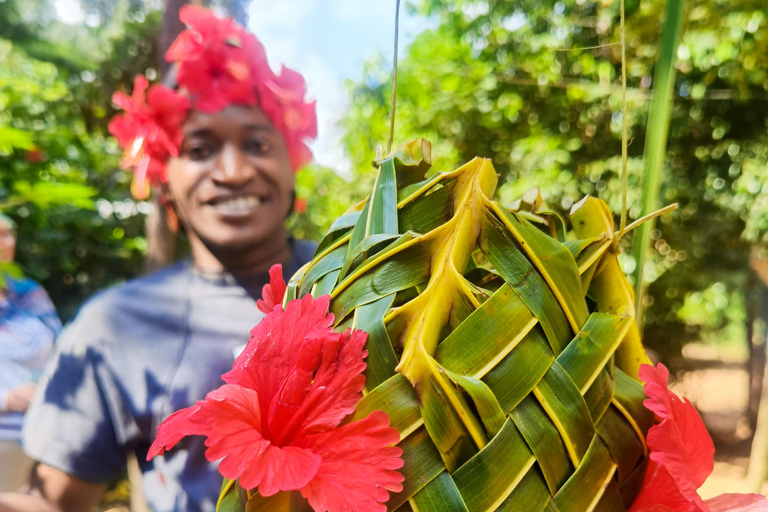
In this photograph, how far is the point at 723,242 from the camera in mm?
2424

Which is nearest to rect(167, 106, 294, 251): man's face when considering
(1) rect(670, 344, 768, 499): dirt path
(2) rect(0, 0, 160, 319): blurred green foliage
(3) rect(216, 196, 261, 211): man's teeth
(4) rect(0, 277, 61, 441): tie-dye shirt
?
(3) rect(216, 196, 261, 211): man's teeth

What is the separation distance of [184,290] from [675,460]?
757 mm

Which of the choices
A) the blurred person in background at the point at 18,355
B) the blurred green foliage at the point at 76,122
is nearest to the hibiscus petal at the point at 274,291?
the blurred person in background at the point at 18,355

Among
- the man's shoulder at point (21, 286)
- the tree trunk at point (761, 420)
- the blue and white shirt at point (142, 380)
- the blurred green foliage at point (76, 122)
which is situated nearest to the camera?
the tree trunk at point (761, 420)

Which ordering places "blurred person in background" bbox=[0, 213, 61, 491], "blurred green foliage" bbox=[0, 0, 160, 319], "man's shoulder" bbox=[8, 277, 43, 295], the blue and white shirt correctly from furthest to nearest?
1. "blurred green foliage" bbox=[0, 0, 160, 319]
2. "man's shoulder" bbox=[8, 277, 43, 295]
3. "blurred person in background" bbox=[0, 213, 61, 491]
4. the blue and white shirt

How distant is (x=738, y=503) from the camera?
0.62 feet

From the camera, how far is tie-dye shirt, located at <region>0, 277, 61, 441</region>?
93 centimetres

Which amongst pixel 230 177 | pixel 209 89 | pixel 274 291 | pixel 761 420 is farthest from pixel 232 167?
pixel 761 420

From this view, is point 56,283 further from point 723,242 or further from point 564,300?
point 723,242

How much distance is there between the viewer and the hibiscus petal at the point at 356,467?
147 mm

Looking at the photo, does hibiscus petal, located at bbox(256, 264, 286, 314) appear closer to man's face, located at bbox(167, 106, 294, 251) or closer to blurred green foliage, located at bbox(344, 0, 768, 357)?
man's face, located at bbox(167, 106, 294, 251)

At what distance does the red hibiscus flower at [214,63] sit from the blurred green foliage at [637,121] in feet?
4.86

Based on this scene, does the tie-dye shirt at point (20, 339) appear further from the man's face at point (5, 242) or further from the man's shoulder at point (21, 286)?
the man's face at point (5, 242)

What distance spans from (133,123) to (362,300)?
2.57ft
